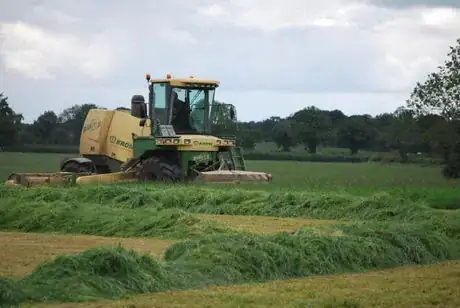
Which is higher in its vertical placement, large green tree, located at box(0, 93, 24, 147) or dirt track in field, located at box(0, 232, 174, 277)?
large green tree, located at box(0, 93, 24, 147)

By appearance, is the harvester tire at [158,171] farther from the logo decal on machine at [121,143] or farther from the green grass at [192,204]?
the green grass at [192,204]

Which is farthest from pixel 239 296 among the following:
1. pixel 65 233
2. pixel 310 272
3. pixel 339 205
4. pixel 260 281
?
pixel 339 205

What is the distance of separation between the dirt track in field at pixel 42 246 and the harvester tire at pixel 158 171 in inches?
392

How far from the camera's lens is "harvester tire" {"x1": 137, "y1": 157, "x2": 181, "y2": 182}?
27.2 metres

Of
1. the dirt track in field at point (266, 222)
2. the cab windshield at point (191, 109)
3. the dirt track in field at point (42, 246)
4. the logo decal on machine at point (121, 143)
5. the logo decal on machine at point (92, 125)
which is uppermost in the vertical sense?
the cab windshield at point (191, 109)

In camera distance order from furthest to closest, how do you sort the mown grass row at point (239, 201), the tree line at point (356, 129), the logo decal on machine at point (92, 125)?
the tree line at point (356, 129) < the logo decal on machine at point (92, 125) < the mown grass row at point (239, 201)

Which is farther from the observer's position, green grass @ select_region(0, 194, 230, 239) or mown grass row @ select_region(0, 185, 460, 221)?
mown grass row @ select_region(0, 185, 460, 221)

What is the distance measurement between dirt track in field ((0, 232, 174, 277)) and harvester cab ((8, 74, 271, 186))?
9.77m

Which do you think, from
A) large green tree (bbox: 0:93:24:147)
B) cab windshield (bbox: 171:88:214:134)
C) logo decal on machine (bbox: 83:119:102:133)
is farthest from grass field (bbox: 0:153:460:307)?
large green tree (bbox: 0:93:24:147)

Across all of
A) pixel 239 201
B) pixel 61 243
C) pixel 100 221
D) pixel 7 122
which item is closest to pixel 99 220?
pixel 100 221

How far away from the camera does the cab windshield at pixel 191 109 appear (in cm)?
2845

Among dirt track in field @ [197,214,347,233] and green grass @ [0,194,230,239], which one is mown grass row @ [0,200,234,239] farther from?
dirt track in field @ [197,214,347,233]

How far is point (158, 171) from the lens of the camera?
27312 mm

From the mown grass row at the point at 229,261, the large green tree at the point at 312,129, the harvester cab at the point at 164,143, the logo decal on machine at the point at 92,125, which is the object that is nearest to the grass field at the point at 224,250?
the mown grass row at the point at 229,261
